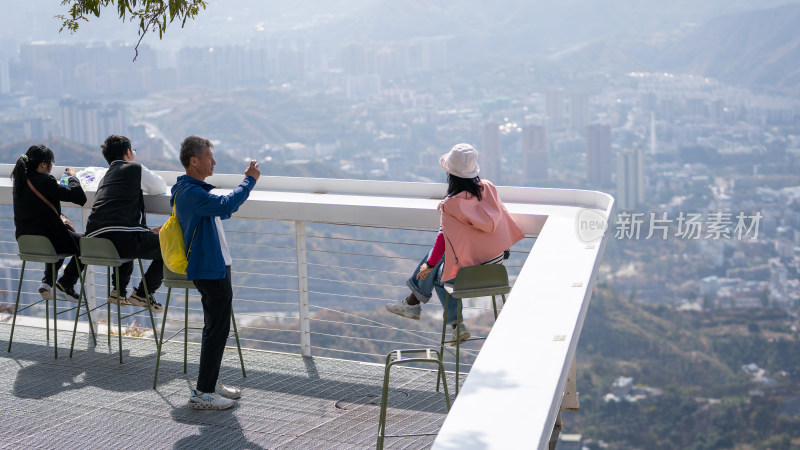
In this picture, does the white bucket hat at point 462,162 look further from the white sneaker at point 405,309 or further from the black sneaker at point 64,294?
the black sneaker at point 64,294

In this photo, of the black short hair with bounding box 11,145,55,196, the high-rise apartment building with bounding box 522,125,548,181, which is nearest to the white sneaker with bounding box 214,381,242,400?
the black short hair with bounding box 11,145,55,196

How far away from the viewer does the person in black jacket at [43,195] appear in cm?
434

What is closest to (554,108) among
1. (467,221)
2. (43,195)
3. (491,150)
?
(491,150)

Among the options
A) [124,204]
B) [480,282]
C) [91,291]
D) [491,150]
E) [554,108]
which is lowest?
[491,150]

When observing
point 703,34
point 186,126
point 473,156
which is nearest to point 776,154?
point 703,34

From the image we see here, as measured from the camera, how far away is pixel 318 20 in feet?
231

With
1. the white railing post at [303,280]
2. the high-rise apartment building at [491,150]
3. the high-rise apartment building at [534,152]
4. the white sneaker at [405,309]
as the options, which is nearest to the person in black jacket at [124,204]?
the white railing post at [303,280]

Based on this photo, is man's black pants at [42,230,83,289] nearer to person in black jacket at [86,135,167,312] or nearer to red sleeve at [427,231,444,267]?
person in black jacket at [86,135,167,312]

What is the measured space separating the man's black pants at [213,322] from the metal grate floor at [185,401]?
173 mm

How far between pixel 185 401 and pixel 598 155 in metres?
48.9

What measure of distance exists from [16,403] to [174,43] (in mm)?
62033

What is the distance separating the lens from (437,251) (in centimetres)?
375

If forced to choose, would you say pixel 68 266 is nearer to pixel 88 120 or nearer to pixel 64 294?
pixel 64 294

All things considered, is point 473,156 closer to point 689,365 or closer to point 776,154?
point 689,365
